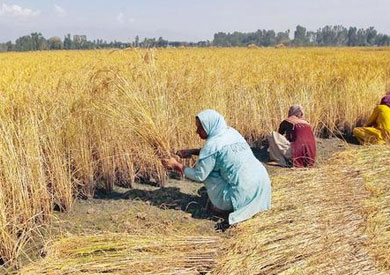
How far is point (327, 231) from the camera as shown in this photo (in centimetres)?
288

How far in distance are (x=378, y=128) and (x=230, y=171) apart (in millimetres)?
3743

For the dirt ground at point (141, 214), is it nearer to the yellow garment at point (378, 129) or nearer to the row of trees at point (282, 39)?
the yellow garment at point (378, 129)

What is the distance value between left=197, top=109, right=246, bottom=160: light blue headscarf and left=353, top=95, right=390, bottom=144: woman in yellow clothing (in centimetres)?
351

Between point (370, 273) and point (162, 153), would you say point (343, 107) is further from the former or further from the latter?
point (370, 273)

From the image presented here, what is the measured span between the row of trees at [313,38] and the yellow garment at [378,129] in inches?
3538

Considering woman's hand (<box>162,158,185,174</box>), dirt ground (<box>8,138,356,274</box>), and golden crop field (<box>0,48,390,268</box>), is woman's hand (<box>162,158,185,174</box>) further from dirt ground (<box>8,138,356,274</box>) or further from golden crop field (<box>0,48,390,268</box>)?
dirt ground (<box>8,138,356,274</box>)

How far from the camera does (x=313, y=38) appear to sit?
120188mm

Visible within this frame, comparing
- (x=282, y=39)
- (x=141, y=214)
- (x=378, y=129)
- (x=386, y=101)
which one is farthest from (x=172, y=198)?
(x=282, y=39)

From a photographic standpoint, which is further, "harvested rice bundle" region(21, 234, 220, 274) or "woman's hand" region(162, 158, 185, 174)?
"woman's hand" region(162, 158, 185, 174)

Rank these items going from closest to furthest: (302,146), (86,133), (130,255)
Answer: (130,255) < (86,133) < (302,146)

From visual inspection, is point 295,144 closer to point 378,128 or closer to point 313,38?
point 378,128

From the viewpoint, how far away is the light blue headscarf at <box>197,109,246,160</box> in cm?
325

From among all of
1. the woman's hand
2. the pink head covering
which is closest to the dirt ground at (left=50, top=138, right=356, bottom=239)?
the woman's hand

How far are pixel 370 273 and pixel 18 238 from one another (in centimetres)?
233
